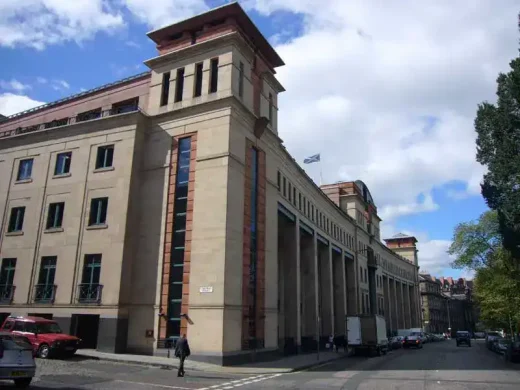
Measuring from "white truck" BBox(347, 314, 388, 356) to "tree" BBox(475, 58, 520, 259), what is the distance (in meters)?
13.2

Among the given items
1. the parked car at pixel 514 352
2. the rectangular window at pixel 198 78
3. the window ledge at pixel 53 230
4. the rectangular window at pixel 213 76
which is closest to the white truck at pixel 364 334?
the parked car at pixel 514 352

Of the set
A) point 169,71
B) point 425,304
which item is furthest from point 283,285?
point 425,304

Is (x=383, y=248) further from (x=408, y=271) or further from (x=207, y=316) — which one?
(x=207, y=316)

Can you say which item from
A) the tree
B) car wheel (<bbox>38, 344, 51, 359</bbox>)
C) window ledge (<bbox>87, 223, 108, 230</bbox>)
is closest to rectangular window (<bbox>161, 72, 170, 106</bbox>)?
window ledge (<bbox>87, 223, 108, 230</bbox>)

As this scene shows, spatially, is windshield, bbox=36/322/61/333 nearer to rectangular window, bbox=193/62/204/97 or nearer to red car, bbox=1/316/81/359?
red car, bbox=1/316/81/359

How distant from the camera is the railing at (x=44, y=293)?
2759 centimetres

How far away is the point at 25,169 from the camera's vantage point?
3278 centimetres

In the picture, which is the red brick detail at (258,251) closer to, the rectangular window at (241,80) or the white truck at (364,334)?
the rectangular window at (241,80)

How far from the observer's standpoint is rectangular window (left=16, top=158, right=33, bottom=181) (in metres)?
32.5

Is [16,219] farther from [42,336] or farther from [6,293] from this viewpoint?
[42,336]

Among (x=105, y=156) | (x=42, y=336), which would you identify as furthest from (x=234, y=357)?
(x=105, y=156)

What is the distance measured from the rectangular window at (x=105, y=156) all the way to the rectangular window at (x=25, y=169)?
6818 millimetres

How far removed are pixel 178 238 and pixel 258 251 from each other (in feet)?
18.0

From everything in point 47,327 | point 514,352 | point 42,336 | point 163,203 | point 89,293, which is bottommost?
point 514,352
